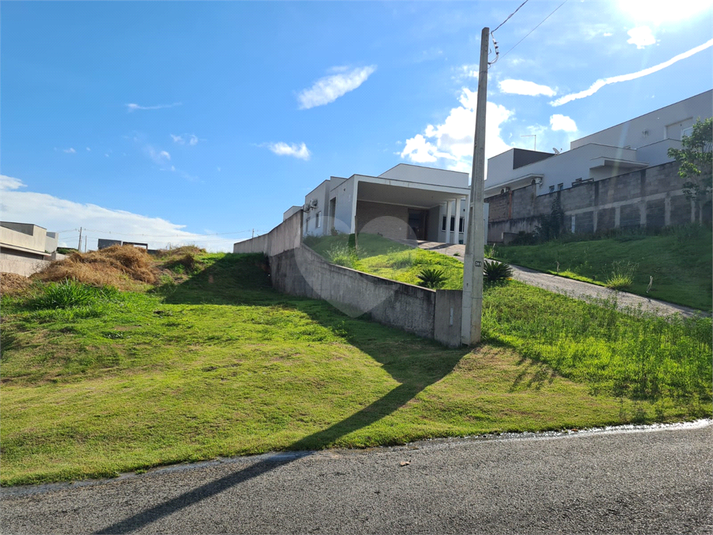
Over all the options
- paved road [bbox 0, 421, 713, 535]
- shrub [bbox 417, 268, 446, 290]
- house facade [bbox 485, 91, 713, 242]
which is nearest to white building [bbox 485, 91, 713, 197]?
house facade [bbox 485, 91, 713, 242]

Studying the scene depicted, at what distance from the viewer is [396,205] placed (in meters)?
29.8

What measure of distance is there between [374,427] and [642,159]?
112 ft

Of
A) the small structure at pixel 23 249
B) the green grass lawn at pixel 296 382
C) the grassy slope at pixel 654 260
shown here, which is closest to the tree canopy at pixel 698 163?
the grassy slope at pixel 654 260

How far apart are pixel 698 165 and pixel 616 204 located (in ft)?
→ 16.2

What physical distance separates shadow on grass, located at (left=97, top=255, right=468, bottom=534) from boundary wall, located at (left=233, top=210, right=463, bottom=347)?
1.05 feet

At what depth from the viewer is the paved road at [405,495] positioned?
2.87m

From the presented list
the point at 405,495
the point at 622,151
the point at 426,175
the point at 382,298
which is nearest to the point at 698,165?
the point at 622,151

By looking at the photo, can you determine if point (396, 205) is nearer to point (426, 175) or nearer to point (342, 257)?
point (426, 175)

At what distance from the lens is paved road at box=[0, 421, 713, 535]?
113 inches

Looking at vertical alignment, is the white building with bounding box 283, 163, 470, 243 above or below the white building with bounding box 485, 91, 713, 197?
below

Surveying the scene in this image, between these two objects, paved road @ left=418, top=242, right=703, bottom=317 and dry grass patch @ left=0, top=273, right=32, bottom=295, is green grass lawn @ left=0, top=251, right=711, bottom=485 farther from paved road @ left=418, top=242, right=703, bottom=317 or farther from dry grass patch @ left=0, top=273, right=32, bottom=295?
dry grass patch @ left=0, top=273, right=32, bottom=295

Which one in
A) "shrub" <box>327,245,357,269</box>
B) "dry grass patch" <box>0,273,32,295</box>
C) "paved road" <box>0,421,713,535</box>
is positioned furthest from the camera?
"shrub" <box>327,245,357,269</box>

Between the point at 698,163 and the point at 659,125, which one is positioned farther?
the point at 659,125

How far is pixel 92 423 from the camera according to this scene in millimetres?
4617
